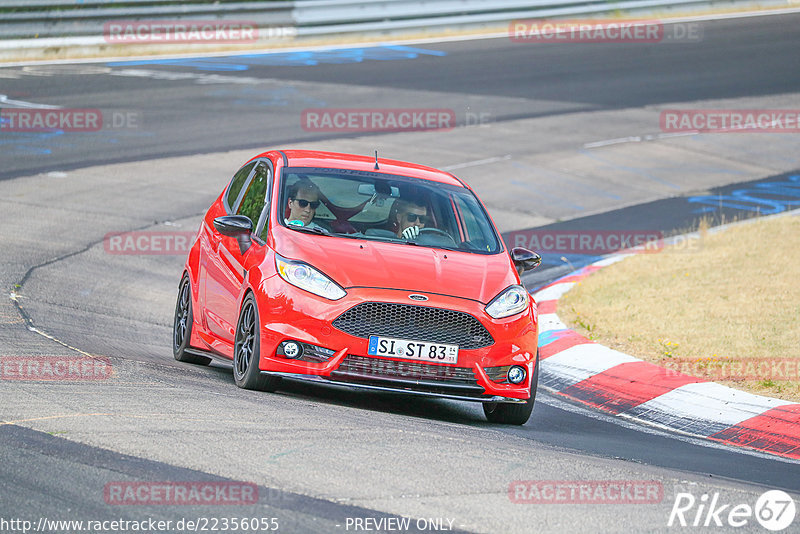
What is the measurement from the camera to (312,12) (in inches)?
1169

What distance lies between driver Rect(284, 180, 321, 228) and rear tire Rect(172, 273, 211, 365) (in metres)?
1.36

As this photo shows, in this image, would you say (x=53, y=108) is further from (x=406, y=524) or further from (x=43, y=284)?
(x=406, y=524)

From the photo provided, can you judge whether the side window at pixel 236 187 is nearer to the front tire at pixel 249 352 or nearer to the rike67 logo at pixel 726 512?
the front tire at pixel 249 352

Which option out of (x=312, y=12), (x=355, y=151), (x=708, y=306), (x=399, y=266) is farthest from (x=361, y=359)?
(x=312, y=12)

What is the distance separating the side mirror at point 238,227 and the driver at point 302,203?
283 mm

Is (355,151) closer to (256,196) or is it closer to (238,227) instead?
(256,196)

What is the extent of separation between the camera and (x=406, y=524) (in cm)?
488

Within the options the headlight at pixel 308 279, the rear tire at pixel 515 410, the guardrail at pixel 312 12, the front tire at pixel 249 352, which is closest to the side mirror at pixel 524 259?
the rear tire at pixel 515 410

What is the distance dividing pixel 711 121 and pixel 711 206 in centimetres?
671

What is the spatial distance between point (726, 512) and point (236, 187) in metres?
5.32

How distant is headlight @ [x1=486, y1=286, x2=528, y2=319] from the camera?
24.8 feet

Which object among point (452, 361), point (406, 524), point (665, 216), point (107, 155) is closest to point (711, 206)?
point (665, 216)

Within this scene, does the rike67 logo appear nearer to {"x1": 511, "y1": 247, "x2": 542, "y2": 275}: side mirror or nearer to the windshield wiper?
{"x1": 511, "y1": 247, "x2": 542, "y2": 275}: side mirror

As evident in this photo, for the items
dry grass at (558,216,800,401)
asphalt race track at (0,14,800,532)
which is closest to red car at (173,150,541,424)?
asphalt race track at (0,14,800,532)
